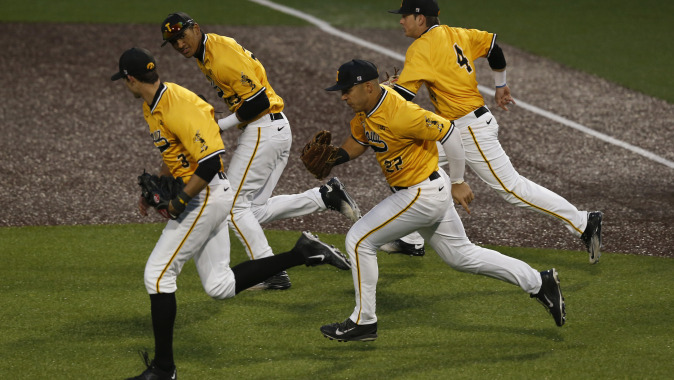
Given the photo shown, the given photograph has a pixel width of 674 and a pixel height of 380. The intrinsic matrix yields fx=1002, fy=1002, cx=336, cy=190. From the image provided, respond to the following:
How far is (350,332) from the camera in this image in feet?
21.3

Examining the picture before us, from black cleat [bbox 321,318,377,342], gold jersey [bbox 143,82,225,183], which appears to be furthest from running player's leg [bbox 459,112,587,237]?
gold jersey [bbox 143,82,225,183]

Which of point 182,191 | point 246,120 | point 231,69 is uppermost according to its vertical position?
point 231,69

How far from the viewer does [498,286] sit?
7672 millimetres

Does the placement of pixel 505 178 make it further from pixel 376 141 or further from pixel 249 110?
pixel 249 110

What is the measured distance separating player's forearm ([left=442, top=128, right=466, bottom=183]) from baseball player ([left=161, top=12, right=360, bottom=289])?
168 centimetres

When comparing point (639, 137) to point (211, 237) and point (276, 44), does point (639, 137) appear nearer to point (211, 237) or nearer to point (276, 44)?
point (276, 44)

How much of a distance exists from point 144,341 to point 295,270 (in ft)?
6.13

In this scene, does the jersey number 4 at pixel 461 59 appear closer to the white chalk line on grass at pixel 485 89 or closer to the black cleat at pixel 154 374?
the black cleat at pixel 154 374

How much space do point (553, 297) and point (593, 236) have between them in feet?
4.65

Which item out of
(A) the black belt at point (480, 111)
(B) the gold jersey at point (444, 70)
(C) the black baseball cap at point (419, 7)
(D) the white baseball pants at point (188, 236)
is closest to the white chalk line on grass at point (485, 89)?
(A) the black belt at point (480, 111)

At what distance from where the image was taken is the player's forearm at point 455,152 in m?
6.43

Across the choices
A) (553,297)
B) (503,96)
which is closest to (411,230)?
(553,297)

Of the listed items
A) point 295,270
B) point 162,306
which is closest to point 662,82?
point 295,270

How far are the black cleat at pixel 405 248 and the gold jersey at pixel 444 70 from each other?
1.15 meters
